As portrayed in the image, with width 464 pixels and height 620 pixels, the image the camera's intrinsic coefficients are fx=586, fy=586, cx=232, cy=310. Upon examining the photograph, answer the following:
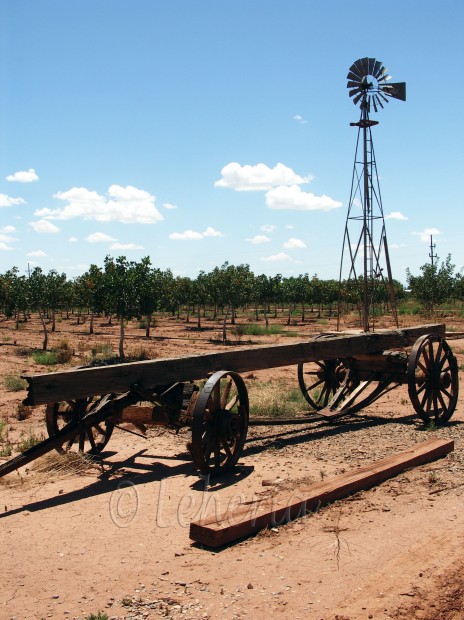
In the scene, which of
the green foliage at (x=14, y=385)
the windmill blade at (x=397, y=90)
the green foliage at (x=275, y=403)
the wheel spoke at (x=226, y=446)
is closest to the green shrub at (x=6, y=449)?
the wheel spoke at (x=226, y=446)

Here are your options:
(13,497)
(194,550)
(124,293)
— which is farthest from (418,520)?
(124,293)

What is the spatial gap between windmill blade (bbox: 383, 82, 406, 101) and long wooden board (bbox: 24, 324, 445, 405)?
45.7 ft

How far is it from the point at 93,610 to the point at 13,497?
2.75m

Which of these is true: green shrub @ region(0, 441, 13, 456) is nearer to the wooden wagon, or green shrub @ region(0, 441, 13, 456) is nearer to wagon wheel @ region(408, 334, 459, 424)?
the wooden wagon

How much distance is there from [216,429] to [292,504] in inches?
62.0

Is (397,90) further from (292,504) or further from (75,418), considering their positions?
(292,504)

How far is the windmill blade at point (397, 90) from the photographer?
67.4ft

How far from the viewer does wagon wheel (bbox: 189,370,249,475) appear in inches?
241

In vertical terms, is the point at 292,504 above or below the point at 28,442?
above

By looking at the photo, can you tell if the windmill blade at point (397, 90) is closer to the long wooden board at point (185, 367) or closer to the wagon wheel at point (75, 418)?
the long wooden board at point (185, 367)

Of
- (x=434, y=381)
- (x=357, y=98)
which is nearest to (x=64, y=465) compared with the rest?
(x=434, y=381)

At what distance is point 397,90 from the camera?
2069 cm

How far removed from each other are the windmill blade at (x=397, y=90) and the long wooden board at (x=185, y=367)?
1392cm

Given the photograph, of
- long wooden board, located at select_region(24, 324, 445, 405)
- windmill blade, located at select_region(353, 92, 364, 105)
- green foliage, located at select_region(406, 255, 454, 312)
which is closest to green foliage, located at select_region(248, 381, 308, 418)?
long wooden board, located at select_region(24, 324, 445, 405)
